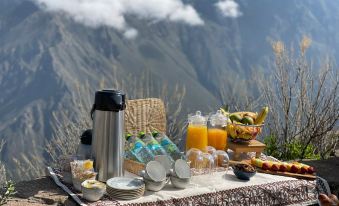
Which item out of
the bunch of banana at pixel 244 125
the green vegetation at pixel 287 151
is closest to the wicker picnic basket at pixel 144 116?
the bunch of banana at pixel 244 125

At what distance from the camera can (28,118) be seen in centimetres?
11294

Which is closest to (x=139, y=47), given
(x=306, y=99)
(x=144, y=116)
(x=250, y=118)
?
(x=306, y=99)

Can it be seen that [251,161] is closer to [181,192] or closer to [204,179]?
[204,179]

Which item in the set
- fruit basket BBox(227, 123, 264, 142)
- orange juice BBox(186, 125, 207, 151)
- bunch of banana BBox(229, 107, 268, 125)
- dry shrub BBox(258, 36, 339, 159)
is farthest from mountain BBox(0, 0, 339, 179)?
orange juice BBox(186, 125, 207, 151)

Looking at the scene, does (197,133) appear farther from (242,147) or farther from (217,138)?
(242,147)

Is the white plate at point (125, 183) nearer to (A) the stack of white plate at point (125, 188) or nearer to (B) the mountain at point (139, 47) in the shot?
(A) the stack of white plate at point (125, 188)

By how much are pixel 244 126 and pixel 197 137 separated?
37cm

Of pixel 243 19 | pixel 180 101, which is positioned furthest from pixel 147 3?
pixel 180 101

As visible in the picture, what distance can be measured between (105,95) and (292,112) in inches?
166

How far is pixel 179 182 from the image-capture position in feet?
8.04

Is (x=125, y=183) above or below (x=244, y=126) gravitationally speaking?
below

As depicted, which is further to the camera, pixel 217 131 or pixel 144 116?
pixel 144 116

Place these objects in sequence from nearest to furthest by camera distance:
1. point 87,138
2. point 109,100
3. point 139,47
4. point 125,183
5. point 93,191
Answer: point 93,191 < point 125,183 < point 109,100 < point 87,138 < point 139,47

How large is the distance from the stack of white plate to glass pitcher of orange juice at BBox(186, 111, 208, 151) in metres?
0.62
